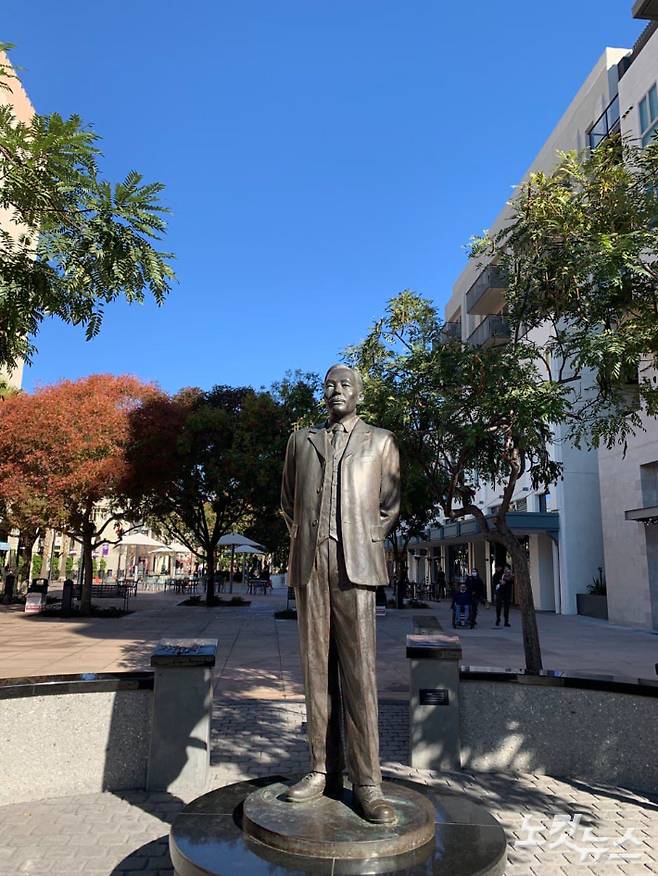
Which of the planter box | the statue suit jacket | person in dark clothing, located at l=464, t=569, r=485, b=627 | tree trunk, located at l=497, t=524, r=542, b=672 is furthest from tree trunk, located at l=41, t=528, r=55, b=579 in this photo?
the statue suit jacket

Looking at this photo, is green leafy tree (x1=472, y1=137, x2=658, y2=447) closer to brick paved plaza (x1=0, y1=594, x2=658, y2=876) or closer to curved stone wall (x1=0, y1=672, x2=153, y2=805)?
brick paved plaza (x1=0, y1=594, x2=658, y2=876)

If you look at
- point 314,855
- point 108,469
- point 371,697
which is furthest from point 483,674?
point 108,469

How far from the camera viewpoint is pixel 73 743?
5.23 meters

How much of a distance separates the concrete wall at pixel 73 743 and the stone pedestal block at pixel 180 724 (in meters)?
0.14

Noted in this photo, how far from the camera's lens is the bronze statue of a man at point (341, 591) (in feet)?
A: 11.9

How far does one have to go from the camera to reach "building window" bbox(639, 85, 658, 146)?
17.9 metres

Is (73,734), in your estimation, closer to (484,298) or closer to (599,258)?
(599,258)

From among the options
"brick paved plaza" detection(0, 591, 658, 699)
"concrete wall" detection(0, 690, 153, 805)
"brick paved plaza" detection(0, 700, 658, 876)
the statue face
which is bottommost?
"brick paved plaza" detection(0, 700, 658, 876)

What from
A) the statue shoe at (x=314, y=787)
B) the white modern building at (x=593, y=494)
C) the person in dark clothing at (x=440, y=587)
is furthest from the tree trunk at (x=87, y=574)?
the person in dark clothing at (x=440, y=587)

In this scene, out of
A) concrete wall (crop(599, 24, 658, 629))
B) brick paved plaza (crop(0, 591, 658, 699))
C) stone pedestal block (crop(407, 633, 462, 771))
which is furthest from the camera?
concrete wall (crop(599, 24, 658, 629))

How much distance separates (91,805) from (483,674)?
3357 millimetres

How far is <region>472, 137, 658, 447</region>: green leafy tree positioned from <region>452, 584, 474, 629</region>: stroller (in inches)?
427

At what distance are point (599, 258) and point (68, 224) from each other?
18.2 feet

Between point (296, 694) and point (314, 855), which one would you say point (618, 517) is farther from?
point (314, 855)
